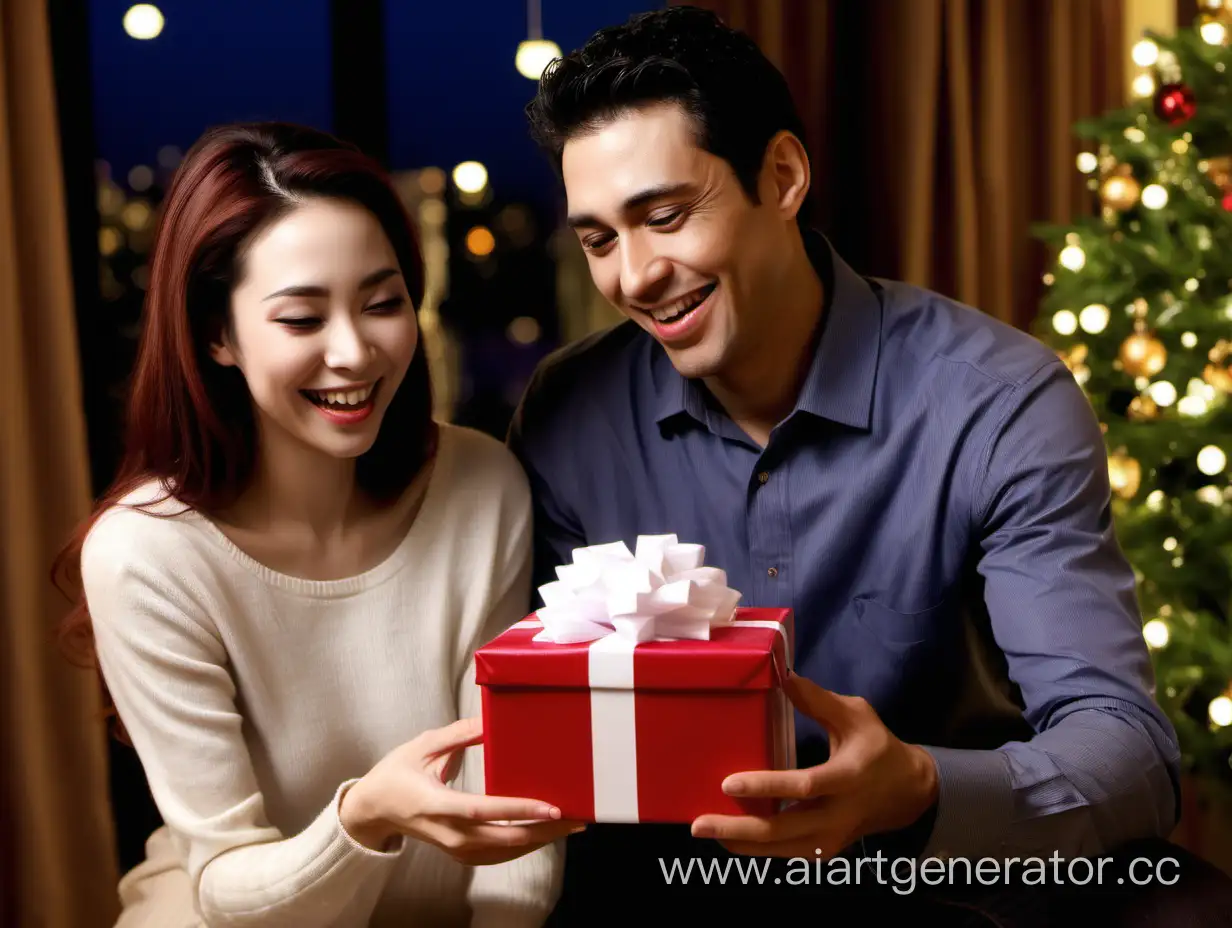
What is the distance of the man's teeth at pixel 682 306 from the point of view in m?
1.78

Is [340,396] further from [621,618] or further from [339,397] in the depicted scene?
[621,618]

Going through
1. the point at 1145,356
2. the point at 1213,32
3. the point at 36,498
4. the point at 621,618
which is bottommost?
the point at 36,498

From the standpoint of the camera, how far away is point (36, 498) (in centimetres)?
272

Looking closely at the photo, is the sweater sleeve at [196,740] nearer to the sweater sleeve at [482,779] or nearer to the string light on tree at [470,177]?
the sweater sleeve at [482,779]

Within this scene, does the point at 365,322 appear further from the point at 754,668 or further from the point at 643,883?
the point at 643,883

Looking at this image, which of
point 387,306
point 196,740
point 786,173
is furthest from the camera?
point 786,173

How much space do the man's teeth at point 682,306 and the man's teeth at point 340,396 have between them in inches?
16.8

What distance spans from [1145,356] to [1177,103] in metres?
0.58

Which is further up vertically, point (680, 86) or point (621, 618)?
point (680, 86)

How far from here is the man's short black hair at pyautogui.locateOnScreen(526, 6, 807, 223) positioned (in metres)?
A: 1.75

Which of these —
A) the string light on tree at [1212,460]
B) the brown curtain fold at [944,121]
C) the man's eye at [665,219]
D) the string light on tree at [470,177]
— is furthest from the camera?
the string light on tree at [470,177]

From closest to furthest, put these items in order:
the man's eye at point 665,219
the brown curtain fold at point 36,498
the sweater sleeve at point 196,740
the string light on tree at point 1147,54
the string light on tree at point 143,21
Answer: the sweater sleeve at point 196,740 → the man's eye at point 665,219 → the brown curtain fold at point 36,498 → the string light on tree at point 1147,54 → the string light on tree at point 143,21

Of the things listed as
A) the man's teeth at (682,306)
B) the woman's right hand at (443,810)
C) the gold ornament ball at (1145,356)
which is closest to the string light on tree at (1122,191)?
the gold ornament ball at (1145,356)

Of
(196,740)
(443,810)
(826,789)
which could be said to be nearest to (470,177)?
(196,740)
